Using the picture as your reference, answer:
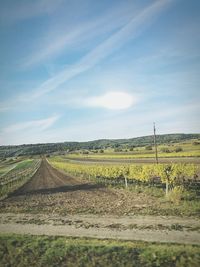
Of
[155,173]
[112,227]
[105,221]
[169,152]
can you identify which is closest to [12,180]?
[155,173]

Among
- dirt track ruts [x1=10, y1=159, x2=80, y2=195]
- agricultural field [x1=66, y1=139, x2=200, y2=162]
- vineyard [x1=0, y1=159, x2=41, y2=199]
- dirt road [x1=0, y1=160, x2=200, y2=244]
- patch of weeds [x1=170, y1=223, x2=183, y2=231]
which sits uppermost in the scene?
agricultural field [x1=66, y1=139, x2=200, y2=162]

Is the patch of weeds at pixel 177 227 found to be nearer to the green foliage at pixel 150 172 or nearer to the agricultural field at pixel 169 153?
the green foliage at pixel 150 172

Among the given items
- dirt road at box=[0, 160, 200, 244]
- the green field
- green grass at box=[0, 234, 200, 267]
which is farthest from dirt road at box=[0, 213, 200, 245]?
the green field

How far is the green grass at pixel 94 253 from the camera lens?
11.5 m

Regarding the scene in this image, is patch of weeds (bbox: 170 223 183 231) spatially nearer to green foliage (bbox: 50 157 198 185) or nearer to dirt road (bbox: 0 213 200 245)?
dirt road (bbox: 0 213 200 245)

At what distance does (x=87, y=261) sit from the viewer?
1210cm

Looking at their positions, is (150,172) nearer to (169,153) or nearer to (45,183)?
(45,183)

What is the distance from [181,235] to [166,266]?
3703 millimetres

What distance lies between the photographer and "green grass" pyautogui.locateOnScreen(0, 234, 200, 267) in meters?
11.5

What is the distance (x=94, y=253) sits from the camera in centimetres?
1275

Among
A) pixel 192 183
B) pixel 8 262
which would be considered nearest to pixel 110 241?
pixel 8 262

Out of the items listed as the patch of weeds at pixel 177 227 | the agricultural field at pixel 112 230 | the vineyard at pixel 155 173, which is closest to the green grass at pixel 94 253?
the agricultural field at pixel 112 230

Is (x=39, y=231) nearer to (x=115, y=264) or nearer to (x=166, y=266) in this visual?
(x=115, y=264)

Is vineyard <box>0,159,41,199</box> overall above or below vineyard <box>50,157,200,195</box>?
below
